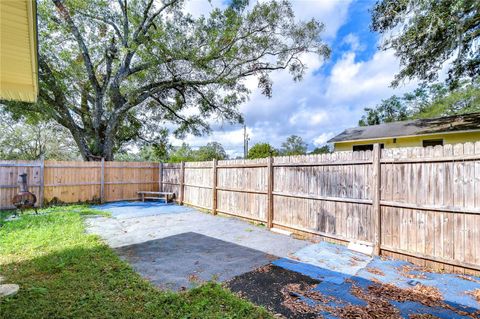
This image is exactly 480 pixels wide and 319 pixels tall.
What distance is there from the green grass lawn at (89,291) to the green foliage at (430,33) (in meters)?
8.39

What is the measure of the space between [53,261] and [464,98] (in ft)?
82.2

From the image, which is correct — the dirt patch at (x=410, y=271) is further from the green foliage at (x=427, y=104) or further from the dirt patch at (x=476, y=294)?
the green foliage at (x=427, y=104)

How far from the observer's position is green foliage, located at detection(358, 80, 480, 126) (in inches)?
703

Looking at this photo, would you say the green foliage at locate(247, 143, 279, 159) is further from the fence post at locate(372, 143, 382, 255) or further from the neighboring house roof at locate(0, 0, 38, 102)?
the neighboring house roof at locate(0, 0, 38, 102)

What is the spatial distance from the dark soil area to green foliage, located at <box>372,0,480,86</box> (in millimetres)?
7423

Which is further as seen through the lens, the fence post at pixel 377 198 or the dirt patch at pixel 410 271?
the fence post at pixel 377 198

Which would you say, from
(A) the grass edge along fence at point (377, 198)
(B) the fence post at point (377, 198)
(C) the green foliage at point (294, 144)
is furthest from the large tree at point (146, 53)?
(C) the green foliage at point (294, 144)

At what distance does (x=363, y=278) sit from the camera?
3.51 m

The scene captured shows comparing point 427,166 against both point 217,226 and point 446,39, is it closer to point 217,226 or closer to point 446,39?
point 217,226

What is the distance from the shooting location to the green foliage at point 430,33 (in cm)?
668

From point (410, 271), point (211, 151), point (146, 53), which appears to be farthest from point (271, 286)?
point (211, 151)

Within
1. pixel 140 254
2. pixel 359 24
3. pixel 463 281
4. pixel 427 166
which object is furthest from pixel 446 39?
pixel 140 254

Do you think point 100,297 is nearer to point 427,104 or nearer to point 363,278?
point 363,278

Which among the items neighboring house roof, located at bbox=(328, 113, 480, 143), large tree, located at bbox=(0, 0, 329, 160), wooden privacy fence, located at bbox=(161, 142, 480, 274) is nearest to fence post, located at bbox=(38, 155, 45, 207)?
large tree, located at bbox=(0, 0, 329, 160)
